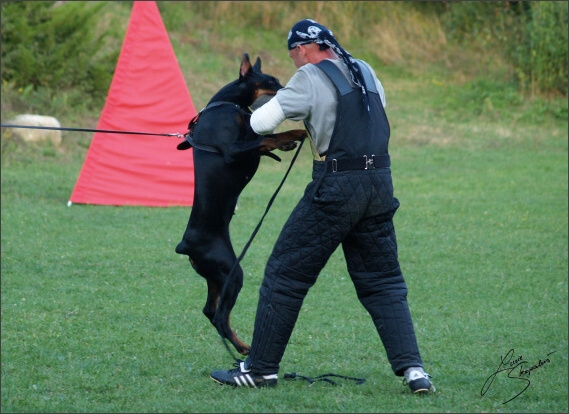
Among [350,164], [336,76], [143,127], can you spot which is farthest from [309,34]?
[143,127]

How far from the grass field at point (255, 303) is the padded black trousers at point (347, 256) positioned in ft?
0.91

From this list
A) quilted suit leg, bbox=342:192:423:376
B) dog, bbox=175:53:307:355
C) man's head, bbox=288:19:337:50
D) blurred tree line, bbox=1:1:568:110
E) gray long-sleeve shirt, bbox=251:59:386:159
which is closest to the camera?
gray long-sleeve shirt, bbox=251:59:386:159

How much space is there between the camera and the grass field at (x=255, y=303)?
4.21 m

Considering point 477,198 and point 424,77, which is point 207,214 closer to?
point 477,198

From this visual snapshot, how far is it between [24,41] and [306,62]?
474 inches

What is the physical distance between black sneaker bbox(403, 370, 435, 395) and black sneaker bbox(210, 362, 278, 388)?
716 mm

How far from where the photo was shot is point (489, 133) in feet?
52.2

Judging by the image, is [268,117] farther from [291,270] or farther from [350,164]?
[291,270]

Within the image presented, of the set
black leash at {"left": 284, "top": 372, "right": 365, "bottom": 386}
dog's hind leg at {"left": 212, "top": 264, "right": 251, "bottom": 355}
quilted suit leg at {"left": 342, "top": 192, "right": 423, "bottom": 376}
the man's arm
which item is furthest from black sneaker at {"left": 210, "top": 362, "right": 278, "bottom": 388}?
the man's arm

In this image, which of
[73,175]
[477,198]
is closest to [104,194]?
[73,175]

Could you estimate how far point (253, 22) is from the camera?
22016 mm

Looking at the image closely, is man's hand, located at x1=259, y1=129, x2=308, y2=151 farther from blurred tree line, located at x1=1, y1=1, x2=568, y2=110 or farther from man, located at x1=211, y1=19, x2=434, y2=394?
blurred tree line, located at x1=1, y1=1, x2=568, y2=110

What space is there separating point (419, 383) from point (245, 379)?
3.00 feet

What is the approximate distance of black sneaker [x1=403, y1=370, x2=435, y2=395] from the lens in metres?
4.11
